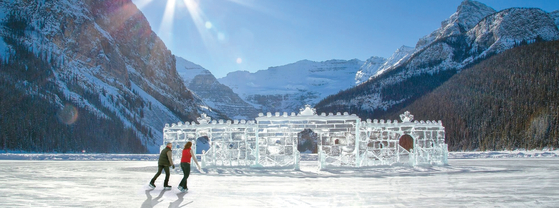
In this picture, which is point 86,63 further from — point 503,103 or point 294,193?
point 294,193

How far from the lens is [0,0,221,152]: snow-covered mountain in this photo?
4695 inches

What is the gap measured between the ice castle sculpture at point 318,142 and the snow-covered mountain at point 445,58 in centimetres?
11991

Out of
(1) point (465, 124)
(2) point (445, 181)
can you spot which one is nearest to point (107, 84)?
(1) point (465, 124)

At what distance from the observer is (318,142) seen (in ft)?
88.4

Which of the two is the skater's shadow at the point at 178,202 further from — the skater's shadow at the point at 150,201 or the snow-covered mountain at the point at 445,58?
the snow-covered mountain at the point at 445,58

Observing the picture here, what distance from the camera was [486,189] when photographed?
1463 centimetres

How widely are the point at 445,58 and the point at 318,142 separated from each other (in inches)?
5997

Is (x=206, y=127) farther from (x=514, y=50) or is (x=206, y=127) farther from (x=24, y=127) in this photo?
(x=514, y=50)

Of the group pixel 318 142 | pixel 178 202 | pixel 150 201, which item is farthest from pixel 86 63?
pixel 178 202

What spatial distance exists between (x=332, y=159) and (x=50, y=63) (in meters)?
126

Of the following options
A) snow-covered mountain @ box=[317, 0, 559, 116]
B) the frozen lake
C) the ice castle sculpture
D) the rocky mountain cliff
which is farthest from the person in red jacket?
snow-covered mountain @ box=[317, 0, 559, 116]

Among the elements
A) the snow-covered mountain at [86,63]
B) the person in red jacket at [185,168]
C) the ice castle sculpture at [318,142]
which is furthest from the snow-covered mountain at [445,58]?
the person in red jacket at [185,168]

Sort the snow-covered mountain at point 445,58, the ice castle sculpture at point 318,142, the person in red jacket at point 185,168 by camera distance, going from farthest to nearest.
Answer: the snow-covered mountain at point 445,58 < the ice castle sculpture at point 318,142 < the person in red jacket at point 185,168

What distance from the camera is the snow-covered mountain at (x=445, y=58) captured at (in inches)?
5896
